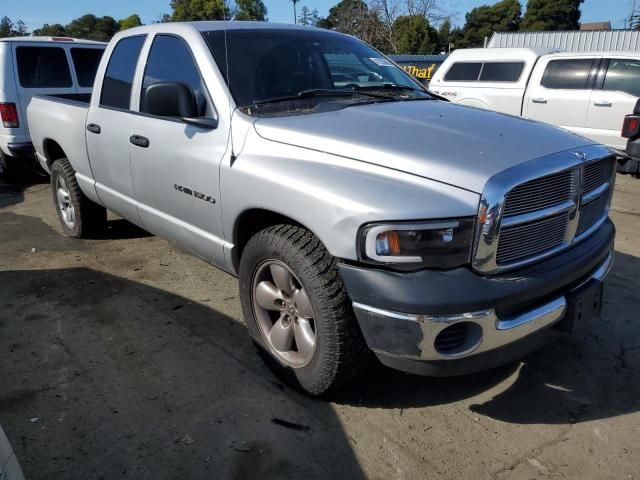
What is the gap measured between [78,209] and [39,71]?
3720 mm

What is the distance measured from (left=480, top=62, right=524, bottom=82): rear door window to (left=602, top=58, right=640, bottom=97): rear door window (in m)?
1.54

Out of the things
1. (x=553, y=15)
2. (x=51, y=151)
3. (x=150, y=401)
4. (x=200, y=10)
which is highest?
(x=553, y=15)

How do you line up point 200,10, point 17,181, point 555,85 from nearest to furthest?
1. point 17,181
2. point 555,85
3. point 200,10

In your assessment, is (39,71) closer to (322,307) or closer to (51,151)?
(51,151)

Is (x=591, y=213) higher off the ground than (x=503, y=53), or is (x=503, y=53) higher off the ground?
(x=503, y=53)

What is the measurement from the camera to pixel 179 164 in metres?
3.25

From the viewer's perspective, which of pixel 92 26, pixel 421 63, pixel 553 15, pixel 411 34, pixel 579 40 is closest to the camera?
pixel 421 63

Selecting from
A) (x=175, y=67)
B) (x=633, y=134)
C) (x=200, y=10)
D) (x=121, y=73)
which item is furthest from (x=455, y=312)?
(x=200, y=10)

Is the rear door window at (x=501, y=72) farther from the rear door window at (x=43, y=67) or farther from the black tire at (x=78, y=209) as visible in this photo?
the black tire at (x=78, y=209)

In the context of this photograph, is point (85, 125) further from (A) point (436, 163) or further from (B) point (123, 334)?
(A) point (436, 163)

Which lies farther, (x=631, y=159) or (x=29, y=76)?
(x=29, y=76)

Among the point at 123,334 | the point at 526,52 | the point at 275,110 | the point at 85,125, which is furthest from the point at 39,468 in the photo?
the point at 526,52

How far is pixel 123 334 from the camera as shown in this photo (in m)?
3.49

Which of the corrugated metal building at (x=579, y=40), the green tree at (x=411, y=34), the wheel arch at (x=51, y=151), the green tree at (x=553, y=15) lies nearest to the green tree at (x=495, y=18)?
the green tree at (x=553, y=15)
